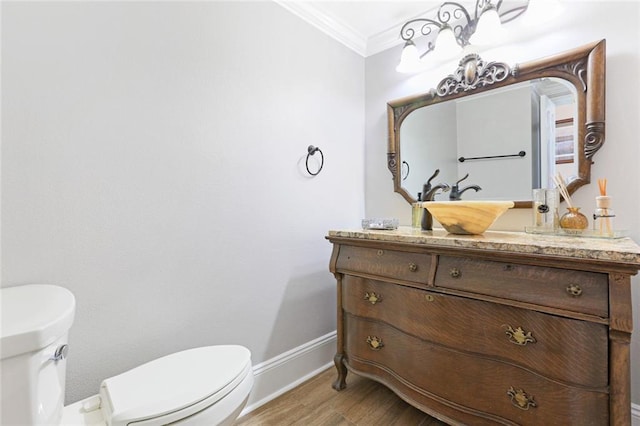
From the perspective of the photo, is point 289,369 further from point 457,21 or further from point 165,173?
point 457,21

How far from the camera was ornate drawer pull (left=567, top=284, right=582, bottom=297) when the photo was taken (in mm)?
950

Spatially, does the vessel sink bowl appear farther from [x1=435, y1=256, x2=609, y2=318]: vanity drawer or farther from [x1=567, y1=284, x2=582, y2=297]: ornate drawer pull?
[x1=567, y1=284, x2=582, y2=297]: ornate drawer pull

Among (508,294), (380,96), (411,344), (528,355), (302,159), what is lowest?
(411,344)

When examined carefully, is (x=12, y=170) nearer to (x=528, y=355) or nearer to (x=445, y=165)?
(x=528, y=355)

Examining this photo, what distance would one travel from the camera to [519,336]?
106 centimetres

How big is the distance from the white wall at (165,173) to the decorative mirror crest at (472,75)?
791 millimetres

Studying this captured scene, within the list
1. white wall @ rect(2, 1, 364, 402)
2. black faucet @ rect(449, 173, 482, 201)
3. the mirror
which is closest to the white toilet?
white wall @ rect(2, 1, 364, 402)

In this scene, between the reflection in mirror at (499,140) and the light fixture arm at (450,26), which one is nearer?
the reflection in mirror at (499,140)

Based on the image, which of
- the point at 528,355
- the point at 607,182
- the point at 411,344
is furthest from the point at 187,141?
the point at 607,182

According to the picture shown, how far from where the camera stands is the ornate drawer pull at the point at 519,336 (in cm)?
104

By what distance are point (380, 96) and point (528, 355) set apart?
1814mm

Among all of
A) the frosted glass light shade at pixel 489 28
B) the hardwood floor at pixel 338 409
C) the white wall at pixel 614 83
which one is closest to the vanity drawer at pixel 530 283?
the white wall at pixel 614 83

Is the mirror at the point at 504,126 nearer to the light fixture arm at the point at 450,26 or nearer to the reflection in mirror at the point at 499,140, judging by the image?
the reflection in mirror at the point at 499,140

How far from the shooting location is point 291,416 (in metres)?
1.52
